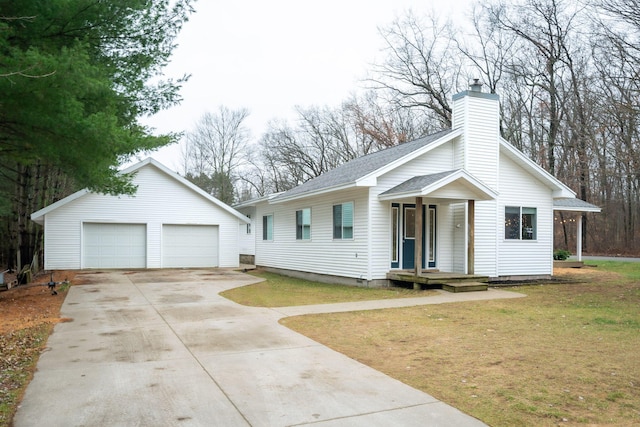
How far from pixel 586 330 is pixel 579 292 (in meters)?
5.99

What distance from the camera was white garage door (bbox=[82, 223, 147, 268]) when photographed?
20891 mm

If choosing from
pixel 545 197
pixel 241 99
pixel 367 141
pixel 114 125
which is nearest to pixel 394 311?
pixel 114 125

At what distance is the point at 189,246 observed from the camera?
2284 centimetres

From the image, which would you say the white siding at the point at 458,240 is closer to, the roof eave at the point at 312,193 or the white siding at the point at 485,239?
the white siding at the point at 485,239

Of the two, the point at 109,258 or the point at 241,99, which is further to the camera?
the point at 241,99

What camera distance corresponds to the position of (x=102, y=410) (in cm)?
415

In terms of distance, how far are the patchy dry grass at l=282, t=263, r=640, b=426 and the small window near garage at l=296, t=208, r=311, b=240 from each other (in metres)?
7.88

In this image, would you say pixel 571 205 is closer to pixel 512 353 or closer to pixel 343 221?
pixel 343 221

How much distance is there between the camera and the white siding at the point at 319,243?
47.0 ft

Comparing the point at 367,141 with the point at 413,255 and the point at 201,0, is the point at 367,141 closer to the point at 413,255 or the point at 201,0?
the point at 413,255

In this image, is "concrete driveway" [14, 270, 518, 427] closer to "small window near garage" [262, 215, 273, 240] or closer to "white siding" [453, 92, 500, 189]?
"white siding" [453, 92, 500, 189]

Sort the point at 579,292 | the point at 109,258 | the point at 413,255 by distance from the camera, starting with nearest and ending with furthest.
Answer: the point at 579,292 < the point at 413,255 < the point at 109,258

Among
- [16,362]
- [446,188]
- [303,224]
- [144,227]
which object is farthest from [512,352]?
[144,227]

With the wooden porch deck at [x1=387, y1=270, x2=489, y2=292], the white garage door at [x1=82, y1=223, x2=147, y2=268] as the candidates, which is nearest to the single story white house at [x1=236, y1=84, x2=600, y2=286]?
the wooden porch deck at [x1=387, y1=270, x2=489, y2=292]
